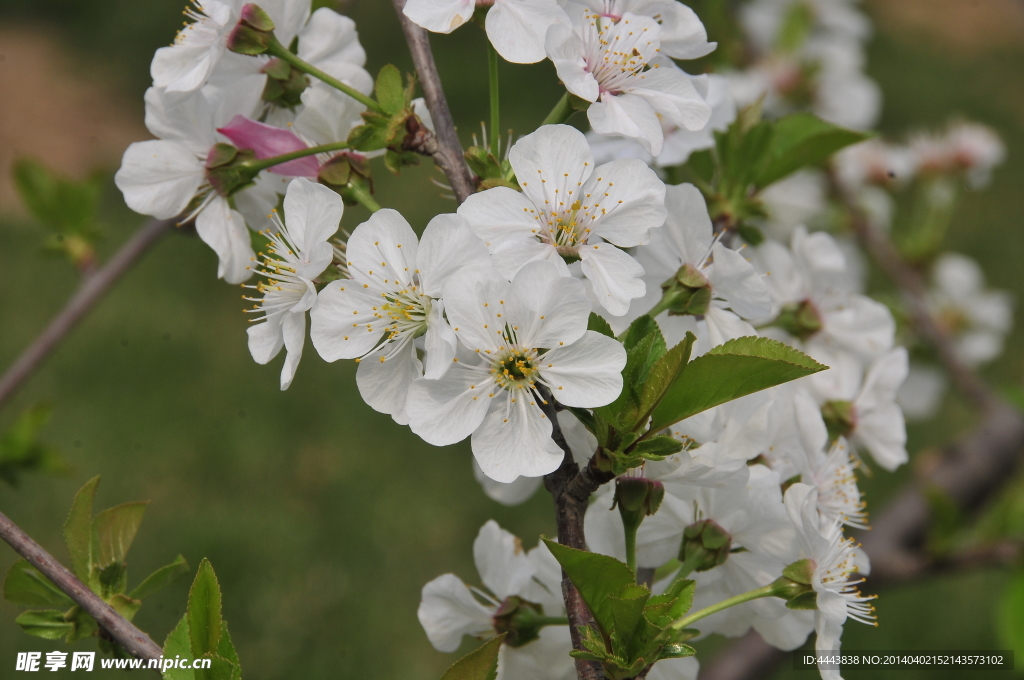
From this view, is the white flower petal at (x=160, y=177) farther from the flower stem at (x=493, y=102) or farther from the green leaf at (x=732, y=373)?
the green leaf at (x=732, y=373)

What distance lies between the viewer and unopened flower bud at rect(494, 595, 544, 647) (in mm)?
1131

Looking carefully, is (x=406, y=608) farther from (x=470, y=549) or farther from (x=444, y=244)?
(x=444, y=244)

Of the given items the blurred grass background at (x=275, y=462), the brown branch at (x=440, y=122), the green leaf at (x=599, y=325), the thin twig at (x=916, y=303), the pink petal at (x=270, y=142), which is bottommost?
the blurred grass background at (x=275, y=462)

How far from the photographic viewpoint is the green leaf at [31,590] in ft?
3.35

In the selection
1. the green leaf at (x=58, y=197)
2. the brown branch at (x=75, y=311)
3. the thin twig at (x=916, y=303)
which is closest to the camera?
the brown branch at (x=75, y=311)

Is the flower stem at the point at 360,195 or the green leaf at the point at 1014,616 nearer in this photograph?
the flower stem at the point at 360,195

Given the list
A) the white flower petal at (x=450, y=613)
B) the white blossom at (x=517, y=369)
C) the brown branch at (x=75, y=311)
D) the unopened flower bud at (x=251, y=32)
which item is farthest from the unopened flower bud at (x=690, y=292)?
the brown branch at (x=75, y=311)

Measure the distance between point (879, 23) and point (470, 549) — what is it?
6.23 m

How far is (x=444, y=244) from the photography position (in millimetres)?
896

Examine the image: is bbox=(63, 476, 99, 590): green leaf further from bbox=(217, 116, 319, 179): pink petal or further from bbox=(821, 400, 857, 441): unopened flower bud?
bbox=(821, 400, 857, 441): unopened flower bud

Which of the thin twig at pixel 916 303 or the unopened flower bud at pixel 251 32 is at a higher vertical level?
the unopened flower bud at pixel 251 32

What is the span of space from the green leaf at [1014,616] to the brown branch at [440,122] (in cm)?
144

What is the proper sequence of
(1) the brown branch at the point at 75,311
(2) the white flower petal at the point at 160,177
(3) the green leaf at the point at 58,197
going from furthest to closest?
(3) the green leaf at the point at 58,197
(1) the brown branch at the point at 75,311
(2) the white flower petal at the point at 160,177


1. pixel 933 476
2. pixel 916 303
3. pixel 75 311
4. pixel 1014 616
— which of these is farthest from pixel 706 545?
pixel 916 303
